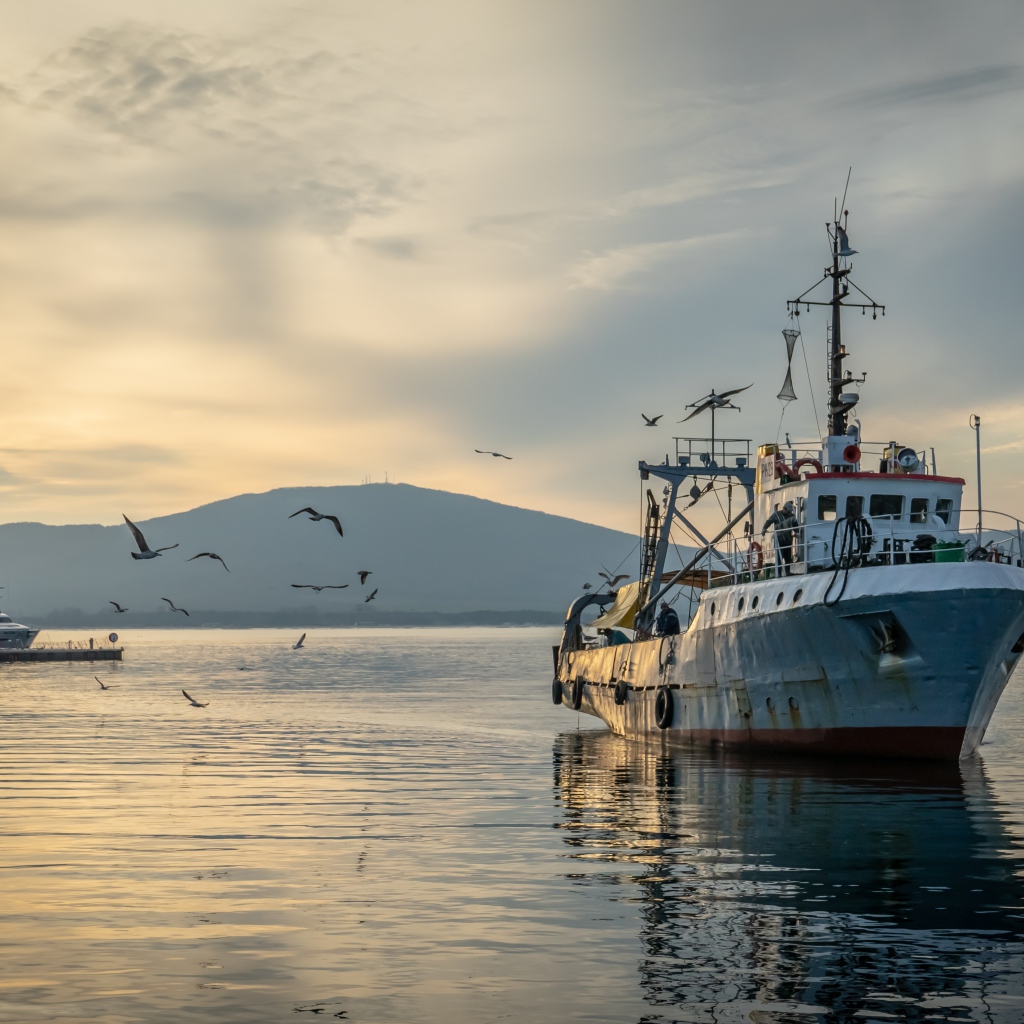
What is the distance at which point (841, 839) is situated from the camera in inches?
861

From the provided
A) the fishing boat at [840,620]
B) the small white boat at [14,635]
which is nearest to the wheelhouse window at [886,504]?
the fishing boat at [840,620]

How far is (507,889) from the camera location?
17.5 meters

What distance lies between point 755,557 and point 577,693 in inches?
691

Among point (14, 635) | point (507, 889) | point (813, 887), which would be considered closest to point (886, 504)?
point (813, 887)

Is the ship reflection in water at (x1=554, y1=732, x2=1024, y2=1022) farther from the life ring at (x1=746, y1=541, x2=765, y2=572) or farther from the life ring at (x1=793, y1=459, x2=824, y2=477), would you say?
the life ring at (x1=793, y1=459, x2=824, y2=477)

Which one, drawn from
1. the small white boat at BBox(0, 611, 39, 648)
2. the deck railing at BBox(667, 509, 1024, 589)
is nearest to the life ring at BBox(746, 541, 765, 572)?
the deck railing at BBox(667, 509, 1024, 589)

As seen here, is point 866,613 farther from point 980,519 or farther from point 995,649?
point 980,519

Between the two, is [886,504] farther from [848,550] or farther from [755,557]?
[755,557]

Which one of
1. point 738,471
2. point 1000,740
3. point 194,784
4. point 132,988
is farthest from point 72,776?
point 1000,740

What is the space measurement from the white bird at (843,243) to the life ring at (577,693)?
2041cm

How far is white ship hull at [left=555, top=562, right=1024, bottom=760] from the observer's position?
3053 centimetres

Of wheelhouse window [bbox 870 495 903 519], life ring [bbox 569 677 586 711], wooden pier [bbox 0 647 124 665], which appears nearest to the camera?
wheelhouse window [bbox 870 495 903 519]

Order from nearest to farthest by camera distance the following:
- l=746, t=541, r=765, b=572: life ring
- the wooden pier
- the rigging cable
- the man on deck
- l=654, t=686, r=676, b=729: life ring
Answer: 1. the rigging cable
2. the man on deck
3. l=746, t=541, r=765, b=572: life ring
4. l=654, t=686, r=676, b=729: life ring
5. the wooden pier

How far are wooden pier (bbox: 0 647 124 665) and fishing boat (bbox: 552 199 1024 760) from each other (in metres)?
92.1
